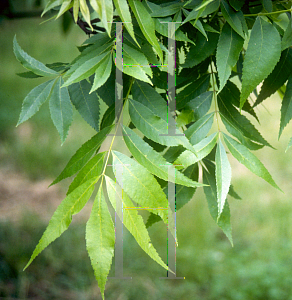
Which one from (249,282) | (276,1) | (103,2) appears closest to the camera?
(103,2)

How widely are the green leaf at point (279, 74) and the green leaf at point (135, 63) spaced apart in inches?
5.0

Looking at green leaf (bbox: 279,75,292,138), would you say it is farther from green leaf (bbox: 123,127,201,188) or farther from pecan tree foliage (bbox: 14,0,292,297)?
green leaf (bbox: 123,127,201,188)

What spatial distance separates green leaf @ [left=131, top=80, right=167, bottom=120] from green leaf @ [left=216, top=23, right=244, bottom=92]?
49mm

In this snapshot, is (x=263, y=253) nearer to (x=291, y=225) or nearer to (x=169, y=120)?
(x=291, y=225)

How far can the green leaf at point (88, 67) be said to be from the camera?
19 centimetres

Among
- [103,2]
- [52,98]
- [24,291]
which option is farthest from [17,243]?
[103,2]

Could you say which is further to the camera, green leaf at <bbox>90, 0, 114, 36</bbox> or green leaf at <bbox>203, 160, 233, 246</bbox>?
green leaf at <bbox>203, 160, 233, 246</bbox>

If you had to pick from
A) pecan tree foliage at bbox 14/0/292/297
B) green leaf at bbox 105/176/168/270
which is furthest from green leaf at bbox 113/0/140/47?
green leaf at bbox 105/176/168/270

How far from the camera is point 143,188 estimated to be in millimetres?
183

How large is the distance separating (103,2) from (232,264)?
78 centimetres

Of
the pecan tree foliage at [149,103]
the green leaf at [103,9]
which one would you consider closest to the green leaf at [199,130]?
the pecan tree foliage at [149,103]

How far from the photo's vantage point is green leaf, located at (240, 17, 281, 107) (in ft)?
0.67

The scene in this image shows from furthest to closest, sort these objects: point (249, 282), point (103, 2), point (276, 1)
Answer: point (249, 282), point (276, 1), point (103, 2)

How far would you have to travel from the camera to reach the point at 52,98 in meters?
0.24
